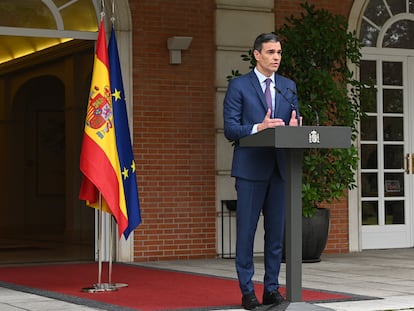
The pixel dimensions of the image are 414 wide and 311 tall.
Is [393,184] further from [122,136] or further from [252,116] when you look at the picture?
[252,116]

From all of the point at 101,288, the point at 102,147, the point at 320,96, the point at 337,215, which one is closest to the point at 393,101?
the point at 337,215

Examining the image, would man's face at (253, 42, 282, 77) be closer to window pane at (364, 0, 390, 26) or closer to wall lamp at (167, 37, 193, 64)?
wall lamp at (167, 37, 193, 64)

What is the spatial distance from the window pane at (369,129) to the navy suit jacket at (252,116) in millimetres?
5737

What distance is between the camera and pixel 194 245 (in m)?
10.8

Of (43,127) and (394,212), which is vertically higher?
(43,127)

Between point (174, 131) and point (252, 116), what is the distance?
14.7 ft

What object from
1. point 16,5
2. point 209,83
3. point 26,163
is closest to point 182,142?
point 209,83

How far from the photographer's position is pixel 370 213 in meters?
11.9

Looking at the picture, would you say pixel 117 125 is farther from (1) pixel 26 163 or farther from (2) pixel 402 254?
(1) pixel 26 163

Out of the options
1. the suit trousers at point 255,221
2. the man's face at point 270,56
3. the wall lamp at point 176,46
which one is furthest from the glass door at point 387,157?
the man's face at point 270,56

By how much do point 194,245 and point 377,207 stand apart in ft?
8.21

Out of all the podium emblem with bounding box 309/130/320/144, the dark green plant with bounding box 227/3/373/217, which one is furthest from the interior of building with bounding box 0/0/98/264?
the podium emblem with bounding box 309/130/320/144

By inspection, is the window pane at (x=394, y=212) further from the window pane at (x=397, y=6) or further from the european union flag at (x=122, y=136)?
the european union flag at (x=122, y=136)

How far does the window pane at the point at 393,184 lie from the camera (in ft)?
39.5
